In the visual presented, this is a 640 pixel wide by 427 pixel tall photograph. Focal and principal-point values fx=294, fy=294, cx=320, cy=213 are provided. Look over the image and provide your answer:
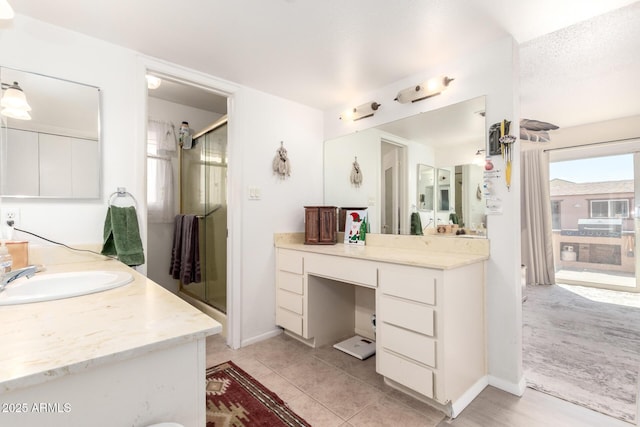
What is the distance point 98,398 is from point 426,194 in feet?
7.14

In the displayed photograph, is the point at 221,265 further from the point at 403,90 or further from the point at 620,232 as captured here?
the point at 620,232

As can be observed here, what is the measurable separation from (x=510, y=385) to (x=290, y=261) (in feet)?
5.62

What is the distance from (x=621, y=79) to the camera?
2730mm

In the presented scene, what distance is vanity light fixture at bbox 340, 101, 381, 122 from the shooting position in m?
2.54

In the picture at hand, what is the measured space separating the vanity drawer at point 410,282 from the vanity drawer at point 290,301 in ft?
2.95

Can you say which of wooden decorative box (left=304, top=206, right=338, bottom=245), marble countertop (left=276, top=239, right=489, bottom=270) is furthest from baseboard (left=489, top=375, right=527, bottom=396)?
wooden decorative box (left=304, top=206, right=338, bottom=245)

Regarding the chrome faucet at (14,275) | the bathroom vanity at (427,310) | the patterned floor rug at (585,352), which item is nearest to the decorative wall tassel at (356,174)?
the bathroom vanity at (427,310)

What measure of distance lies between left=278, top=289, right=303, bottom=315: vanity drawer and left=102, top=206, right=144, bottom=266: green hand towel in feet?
3.84

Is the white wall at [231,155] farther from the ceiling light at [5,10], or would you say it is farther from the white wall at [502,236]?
the white wall at [502,236]

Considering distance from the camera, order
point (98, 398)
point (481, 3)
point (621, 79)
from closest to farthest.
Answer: point (98, 398) → point (481, 3) → point (621, 79)

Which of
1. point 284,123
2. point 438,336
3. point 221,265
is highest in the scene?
point 284,123

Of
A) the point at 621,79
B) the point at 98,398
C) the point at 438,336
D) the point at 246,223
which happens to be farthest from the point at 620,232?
the point at 98,398

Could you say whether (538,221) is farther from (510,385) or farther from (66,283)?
(66,283)

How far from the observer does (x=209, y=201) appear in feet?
9.88
